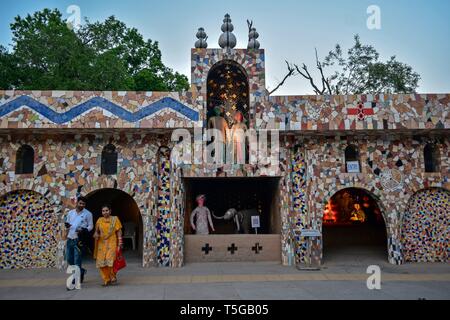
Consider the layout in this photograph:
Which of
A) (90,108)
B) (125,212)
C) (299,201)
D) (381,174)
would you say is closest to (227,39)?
(90,108)

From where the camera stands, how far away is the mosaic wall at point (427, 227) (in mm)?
11328

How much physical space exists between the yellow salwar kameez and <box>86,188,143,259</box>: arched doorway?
172 inches

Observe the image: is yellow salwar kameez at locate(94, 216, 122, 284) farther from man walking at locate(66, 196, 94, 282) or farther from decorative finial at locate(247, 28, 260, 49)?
decorative finial at locate(247, 28, 260, 49)

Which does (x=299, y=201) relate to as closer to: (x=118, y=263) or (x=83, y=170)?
(x=118, y=263)

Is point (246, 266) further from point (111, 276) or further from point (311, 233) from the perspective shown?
point (111, 276)

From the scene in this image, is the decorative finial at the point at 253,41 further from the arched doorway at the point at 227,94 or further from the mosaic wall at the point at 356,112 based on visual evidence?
the mosaic wall at the point at 356,112

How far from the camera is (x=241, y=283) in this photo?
823 centimetres

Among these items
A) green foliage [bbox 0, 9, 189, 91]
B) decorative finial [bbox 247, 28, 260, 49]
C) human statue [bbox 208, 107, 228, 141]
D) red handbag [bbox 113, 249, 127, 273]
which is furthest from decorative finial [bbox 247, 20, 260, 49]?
green foliage [bbox 0, 9, 189, 91]

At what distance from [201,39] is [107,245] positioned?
7017 mm

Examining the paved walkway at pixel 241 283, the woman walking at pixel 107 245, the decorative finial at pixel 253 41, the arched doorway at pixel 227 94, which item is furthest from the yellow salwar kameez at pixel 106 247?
the decorative finial at pixel 253 41

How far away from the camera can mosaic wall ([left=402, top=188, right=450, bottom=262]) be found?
37.2ft

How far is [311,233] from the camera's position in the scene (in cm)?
1016

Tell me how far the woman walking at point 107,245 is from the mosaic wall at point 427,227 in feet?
27.0
